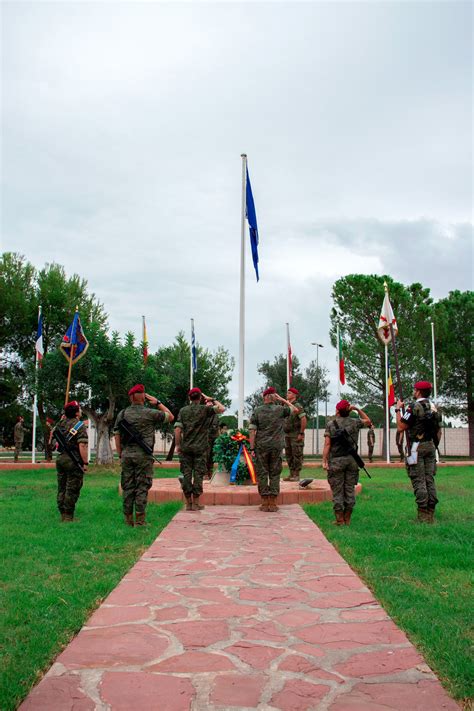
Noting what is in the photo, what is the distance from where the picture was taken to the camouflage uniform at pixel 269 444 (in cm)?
1011

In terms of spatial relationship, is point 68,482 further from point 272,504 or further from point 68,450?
point 272,504

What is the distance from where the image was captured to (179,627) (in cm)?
429

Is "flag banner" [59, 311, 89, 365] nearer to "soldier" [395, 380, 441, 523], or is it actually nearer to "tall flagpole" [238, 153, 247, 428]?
"tall flagpole" [238, 153, 247, 428]

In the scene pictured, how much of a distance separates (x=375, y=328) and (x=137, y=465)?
92.7 ft

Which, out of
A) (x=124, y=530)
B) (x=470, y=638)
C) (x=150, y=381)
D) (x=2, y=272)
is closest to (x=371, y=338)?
(x=150, y=381)

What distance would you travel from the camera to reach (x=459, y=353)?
131 ft

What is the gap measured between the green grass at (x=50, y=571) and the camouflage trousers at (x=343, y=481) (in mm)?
2372

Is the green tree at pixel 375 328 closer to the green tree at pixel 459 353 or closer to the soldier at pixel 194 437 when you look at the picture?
the green tree at pixel 459 353

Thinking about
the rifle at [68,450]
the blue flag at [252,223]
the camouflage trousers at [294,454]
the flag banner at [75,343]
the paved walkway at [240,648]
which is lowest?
the paved walkway at [240,648]

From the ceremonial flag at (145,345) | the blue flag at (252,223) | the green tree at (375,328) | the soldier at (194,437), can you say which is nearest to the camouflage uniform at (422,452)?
the soldier at (194,437)

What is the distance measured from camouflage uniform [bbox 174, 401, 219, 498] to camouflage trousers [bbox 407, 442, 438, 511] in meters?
3.01

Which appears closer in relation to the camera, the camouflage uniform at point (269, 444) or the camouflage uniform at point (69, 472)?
the camouflage uniform at point (69, 472)

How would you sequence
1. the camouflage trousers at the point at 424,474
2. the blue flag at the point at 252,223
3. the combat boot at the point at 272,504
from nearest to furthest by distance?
the camouflage trousers at the point at 424,474 < the combat boot at the point at 272,504 < the blue flag at the point at 252,223

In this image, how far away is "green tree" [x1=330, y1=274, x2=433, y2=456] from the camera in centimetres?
3462
